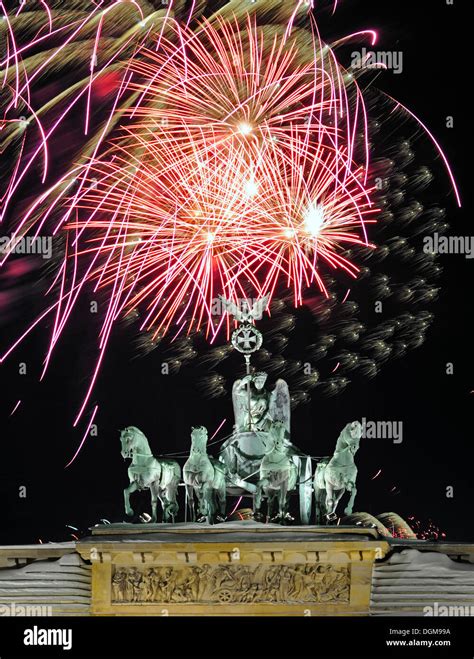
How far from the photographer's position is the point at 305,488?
55.2ft

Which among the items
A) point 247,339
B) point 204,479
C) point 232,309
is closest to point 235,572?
point 204,479

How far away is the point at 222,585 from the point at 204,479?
3.84 feet

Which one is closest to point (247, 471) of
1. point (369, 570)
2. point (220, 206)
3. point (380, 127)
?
point (369, 570)

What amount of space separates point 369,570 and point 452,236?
525 cm

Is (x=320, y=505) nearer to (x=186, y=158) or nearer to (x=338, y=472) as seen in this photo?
(x=338, y=472)

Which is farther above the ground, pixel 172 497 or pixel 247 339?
pixel 247 339

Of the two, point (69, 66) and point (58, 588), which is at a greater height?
point (69, 66)

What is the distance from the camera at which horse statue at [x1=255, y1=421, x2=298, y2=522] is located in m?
16.2

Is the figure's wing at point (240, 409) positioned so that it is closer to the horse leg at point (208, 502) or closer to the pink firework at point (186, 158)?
the horse leg at point (208, 502)

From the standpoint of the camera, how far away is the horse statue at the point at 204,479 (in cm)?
1633

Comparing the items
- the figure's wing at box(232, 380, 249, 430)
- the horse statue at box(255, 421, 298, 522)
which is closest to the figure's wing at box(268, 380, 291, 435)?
the figure's wing at box(232, 380, 249, 430)

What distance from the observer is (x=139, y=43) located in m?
19.4

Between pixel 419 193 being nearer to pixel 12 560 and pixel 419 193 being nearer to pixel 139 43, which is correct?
pixel 139 43

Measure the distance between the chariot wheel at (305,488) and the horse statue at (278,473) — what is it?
30 centimetres
